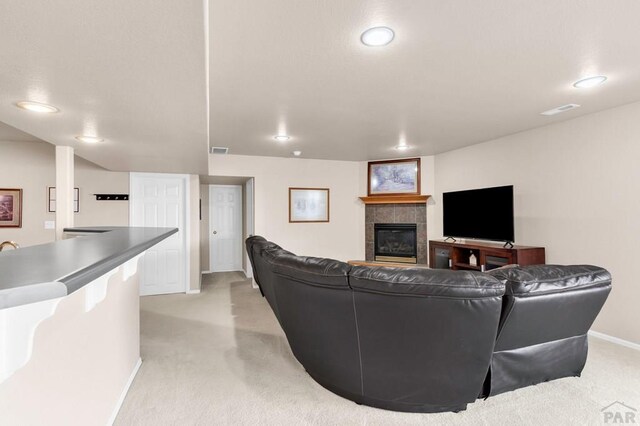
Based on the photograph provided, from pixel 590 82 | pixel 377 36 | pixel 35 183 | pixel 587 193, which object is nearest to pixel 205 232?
pixel 35 183

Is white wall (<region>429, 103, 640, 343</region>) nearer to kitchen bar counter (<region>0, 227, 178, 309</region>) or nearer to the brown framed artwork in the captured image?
kitchen bar counter (<region>0, 227, 178, 309</region>)

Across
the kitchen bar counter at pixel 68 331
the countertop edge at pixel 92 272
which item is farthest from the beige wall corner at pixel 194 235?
the countertop edge at pixel 92 272

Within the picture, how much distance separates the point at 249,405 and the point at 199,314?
2.30 metres

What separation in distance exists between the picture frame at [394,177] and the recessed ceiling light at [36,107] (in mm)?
4905

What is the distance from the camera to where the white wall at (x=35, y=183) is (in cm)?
465

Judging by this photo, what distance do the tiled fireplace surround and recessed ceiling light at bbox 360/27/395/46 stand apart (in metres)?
4.35

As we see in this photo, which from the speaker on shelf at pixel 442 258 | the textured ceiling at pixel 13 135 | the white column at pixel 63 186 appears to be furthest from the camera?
the speaker on shelf at pixel 442 258

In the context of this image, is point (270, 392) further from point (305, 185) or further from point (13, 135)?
point (13, 135)

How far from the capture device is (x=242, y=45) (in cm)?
207

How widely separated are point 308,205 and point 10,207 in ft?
14.5

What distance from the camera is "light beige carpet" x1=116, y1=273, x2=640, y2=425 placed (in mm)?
2064

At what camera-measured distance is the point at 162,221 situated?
5.43 metres

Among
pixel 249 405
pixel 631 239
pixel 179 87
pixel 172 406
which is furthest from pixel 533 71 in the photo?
pixel 172 406

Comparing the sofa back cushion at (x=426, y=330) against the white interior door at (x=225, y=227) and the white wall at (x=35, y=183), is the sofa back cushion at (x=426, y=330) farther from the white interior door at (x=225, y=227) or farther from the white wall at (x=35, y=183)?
the white interior door at (x=225, y=227)
